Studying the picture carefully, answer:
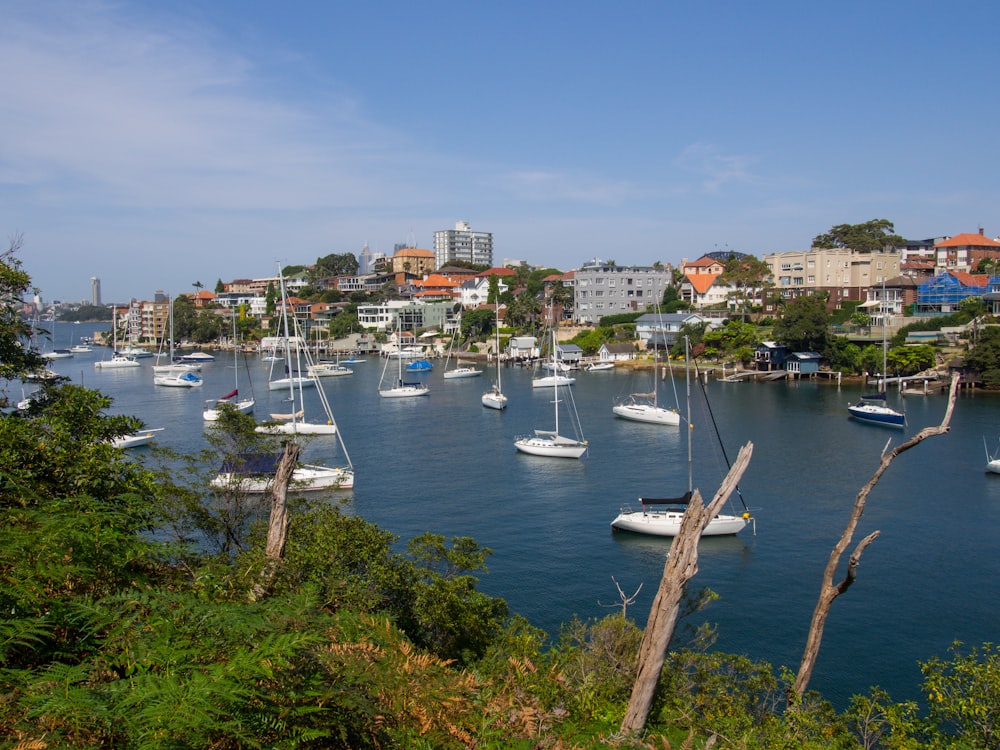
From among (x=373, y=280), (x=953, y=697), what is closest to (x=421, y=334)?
(x=373, y=280)

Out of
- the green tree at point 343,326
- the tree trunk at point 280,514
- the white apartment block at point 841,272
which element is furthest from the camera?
the green tree at point 343,326

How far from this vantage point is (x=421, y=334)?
88625 millimetres

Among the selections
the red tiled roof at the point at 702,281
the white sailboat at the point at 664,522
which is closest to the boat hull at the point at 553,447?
the white sailboat at the point at 664,522

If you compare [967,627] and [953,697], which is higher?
[953,697]

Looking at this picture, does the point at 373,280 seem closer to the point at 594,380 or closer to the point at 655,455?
the point at 594,380

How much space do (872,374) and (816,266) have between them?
74.3 ft

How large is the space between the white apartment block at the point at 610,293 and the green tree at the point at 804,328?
23379mm

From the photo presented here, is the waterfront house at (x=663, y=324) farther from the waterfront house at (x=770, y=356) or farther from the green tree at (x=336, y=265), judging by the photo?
the green tree at (x=336, y=265)

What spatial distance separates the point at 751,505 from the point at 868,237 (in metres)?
65.7

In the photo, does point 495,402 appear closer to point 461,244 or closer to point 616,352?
point 616,352

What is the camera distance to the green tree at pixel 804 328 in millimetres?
55219

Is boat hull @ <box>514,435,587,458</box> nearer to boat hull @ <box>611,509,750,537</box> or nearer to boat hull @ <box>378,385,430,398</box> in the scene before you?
boat hull @ <box>611,509,750,537</box>

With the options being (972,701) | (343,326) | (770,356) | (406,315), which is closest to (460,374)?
(770,356)

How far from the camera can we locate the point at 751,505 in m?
24.0
